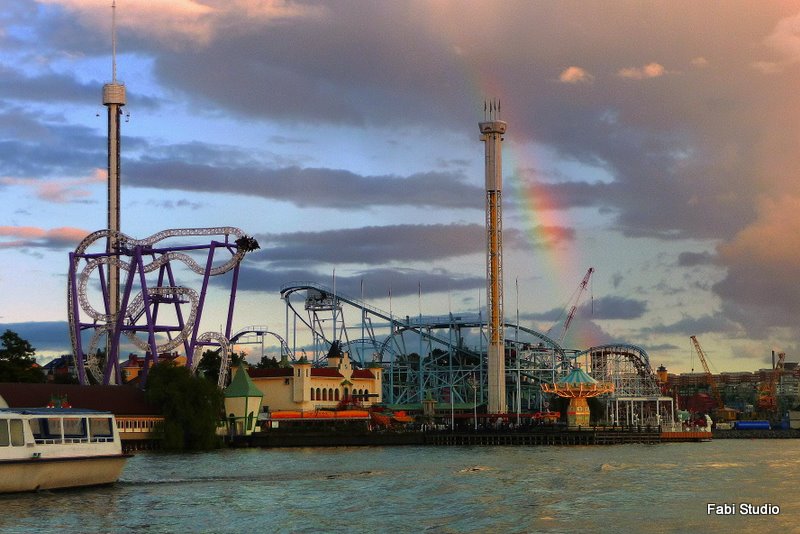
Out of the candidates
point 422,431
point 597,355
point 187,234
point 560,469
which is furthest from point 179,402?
point 597,355

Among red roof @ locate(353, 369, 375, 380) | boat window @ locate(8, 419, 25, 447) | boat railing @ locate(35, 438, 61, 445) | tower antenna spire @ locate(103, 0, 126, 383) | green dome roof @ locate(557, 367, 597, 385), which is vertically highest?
tower antenna spire @ locate(103, 0, 126, 383)

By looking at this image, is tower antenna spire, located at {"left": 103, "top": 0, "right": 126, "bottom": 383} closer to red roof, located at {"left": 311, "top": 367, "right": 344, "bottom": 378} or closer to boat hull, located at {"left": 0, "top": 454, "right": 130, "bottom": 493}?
red roof, located at {"left": 311, "top": 367, "right": 344, "bottom": 378}

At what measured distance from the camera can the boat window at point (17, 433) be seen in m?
58.1

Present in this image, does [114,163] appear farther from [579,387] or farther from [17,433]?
[17,433]

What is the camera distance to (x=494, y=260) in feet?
543

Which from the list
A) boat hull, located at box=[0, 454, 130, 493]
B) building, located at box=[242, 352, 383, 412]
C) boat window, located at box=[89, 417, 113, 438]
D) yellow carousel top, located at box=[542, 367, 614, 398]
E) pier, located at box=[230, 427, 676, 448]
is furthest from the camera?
building, located at box=[242, 352, 383, 412]

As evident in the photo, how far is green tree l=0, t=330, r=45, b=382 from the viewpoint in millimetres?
127919

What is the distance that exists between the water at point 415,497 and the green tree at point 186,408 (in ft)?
51.2

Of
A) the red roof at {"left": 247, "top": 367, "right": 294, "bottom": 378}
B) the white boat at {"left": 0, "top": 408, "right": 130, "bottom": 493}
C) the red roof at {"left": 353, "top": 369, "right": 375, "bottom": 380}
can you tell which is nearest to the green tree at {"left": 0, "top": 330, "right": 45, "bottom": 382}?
the red roof at {"left": 247, "top": 367, "right": 294, "bottom": 378}

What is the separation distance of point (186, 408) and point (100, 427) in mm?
54291

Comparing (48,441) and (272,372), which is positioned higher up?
(272,372)

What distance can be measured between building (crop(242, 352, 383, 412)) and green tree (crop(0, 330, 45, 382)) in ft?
92.2

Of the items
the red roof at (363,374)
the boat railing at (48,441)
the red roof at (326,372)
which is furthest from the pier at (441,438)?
the boat railing at (48,441)

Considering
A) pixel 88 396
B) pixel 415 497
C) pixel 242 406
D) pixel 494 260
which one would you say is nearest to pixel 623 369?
pixel 494 260
